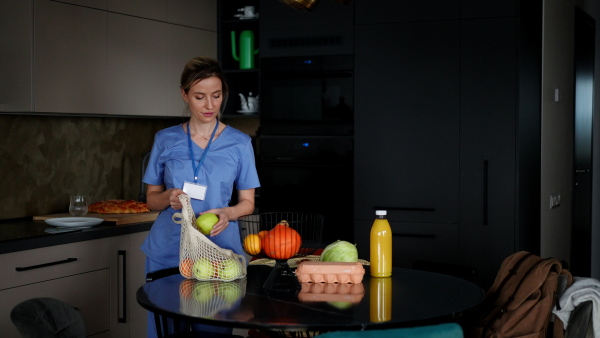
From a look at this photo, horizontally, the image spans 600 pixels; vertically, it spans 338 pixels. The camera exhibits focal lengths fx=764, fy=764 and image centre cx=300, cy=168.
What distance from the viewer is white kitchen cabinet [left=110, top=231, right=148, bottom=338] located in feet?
12.2

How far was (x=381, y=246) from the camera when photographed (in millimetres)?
2416

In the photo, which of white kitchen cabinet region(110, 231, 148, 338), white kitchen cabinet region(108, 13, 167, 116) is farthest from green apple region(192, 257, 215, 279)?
white kitchen cabinet region(108, 13, 167, 116)

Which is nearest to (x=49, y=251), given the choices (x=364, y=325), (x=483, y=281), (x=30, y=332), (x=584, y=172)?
(x=30, y=332)

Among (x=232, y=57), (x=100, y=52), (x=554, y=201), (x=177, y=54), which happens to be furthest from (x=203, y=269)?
(x=554, y=201)

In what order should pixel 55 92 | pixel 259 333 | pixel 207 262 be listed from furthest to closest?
pixel 55 92
pixel 259 333
pixel 207 262

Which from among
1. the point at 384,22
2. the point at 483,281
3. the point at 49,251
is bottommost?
the point at 483,281

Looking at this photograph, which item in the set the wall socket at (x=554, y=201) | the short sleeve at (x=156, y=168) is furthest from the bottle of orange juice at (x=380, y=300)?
the wall socket at (x=554, y=201)

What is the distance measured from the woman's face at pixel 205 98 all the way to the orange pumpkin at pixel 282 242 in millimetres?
669

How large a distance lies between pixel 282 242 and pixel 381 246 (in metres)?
0.36

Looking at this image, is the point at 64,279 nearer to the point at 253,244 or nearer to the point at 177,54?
the point at 253,244

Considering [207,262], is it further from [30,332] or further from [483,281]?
[483,281]

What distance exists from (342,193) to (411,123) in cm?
56

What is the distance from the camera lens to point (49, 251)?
131 inches

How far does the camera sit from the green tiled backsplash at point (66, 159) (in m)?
3.90
